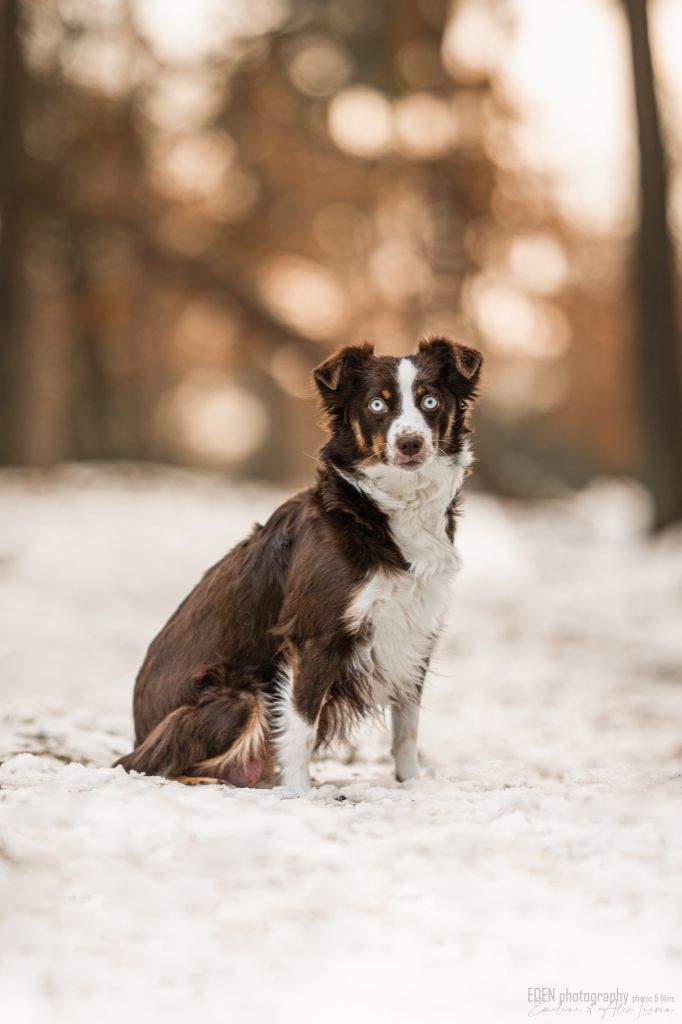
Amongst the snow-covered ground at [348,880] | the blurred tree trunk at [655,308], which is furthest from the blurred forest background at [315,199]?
the snow-covered ground at [348,880]

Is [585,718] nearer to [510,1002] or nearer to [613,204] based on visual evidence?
[510,1002]

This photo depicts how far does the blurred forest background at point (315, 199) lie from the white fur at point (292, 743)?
10771 millimetres

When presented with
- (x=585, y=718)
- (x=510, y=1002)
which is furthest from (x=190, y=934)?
(x=585, y=718)

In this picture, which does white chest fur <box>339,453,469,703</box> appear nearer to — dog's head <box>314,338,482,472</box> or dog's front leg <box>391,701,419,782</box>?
dog's head <box>314,338,482,472</box>

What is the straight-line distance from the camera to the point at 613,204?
23.2 meters

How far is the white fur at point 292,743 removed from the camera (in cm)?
434

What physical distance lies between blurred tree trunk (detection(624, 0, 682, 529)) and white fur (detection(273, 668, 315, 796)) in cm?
1076

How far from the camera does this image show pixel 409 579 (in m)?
4.40

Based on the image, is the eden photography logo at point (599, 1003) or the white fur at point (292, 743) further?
the white fur at point (292, 743)

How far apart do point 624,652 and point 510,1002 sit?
22.8ft

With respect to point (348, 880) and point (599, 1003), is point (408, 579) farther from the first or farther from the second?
point (599, 1003)

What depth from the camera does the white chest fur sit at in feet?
14.3

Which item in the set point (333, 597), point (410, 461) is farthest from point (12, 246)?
point (333, 597)

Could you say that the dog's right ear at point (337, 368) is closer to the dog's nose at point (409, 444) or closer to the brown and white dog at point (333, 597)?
the brown and white dog at point (333, 597)
